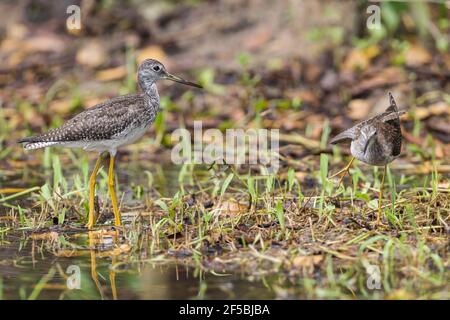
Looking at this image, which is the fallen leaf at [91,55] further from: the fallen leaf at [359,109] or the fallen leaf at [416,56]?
the fallen leaf at [416,56]

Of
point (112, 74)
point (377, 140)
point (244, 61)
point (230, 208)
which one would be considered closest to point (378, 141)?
point (377, 140)

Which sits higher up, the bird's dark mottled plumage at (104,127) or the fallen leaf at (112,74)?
the fallen leaf at (112,74)

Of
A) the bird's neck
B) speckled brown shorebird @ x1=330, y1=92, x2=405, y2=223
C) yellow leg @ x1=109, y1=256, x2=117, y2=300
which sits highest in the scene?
the bird's neck

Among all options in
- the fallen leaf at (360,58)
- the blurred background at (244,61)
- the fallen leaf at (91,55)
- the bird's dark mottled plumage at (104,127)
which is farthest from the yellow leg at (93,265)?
the fallen leaf at (91,55)

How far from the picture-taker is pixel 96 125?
8102 mm

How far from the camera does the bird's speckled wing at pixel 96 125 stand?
8.06 m

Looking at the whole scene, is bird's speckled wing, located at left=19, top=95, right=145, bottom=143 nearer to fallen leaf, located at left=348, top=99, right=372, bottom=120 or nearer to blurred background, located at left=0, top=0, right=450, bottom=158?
blurred background, located at left=0, top=0, right=450, bottom=158

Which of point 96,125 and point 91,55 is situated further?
point 91,55

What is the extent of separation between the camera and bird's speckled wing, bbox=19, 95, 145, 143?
8.06 m

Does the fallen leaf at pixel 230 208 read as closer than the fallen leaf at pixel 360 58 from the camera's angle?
Yes

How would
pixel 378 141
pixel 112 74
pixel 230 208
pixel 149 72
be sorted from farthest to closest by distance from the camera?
1. pixel 112 74
2. pixel 149 72
3. pixel 230 208
4. pixel 378 141

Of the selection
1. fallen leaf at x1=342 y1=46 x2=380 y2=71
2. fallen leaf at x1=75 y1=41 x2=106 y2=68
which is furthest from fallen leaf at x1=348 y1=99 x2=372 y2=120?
fallen leaf at x1=75 y1=41 x2=106 y2=68

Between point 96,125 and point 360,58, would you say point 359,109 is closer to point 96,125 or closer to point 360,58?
point 360,58

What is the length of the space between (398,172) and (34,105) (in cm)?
531
